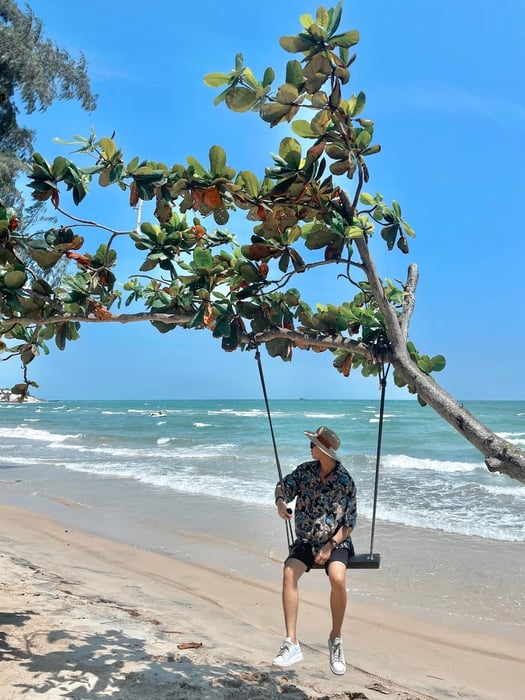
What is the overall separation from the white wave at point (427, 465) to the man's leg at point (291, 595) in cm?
1442

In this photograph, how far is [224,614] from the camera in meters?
5.54

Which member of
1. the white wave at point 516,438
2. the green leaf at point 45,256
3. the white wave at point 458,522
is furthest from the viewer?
the white wave at point 516,438

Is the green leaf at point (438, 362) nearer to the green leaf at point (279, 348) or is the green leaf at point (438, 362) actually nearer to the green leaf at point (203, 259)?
the green leaf at point (279, 348)

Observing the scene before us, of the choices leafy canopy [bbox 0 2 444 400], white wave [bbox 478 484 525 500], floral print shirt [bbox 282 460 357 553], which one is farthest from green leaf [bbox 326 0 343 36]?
white wave [bbox 478 484 525 500]

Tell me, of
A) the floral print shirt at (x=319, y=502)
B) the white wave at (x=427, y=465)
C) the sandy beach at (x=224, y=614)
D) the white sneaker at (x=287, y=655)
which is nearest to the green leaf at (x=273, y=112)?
the floral print shirt at (x=319, y=502)

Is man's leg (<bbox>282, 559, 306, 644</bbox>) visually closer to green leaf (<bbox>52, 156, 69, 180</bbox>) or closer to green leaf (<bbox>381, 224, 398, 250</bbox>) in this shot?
green leaf (<bbox>381, 224, 398, 250</bbox>)

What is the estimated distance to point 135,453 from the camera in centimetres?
2088

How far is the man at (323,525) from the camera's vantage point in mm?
3221

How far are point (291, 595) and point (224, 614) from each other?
2575 mm

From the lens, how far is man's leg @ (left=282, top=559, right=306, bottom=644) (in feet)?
10.4

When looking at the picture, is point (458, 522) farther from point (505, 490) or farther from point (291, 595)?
point (291, 595)

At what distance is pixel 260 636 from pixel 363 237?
336 cm

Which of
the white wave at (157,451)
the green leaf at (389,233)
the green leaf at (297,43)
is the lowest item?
the white wave at (157,451)

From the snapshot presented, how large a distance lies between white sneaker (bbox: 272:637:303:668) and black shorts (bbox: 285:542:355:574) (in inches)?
15.1
